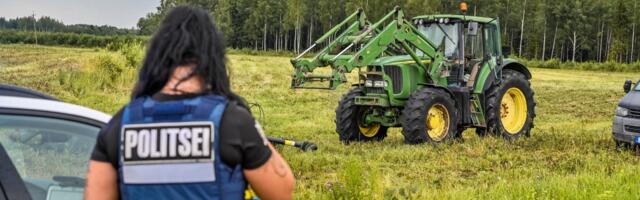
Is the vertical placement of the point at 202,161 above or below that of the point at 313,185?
above

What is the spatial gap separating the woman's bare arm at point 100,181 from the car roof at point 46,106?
0.57 m

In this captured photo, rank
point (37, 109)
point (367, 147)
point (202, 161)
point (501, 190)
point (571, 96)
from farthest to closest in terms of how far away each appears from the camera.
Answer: point (571, 96) → point (367, 147) → point (501, 190) → point (37, 109) → point (202, 161)

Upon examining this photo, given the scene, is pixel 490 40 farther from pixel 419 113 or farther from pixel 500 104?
pixel 419 113

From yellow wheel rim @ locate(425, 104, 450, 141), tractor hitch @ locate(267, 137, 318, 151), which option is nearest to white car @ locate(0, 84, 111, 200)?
tractor hitch @ locate(267, 137, 318, 151)

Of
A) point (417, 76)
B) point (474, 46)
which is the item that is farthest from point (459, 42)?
point (417, 76)

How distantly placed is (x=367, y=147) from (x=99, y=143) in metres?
8.88

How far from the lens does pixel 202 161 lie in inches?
91.1

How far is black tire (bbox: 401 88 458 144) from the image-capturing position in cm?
1108

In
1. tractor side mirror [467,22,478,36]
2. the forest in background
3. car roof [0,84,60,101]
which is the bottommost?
car roof [0,84,60,101]

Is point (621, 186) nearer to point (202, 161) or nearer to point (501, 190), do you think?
point (501, 190)

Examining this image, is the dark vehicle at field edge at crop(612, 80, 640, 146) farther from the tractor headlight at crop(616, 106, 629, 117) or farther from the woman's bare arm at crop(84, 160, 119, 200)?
the woman's bare arm at crop(84, 160, 119, 200)

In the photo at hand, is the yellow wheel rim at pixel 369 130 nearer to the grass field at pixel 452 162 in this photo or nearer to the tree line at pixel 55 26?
the grass field at pixel 452 162

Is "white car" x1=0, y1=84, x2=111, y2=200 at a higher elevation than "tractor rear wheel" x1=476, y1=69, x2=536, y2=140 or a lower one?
higher

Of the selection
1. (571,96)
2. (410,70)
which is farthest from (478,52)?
(571,96)
